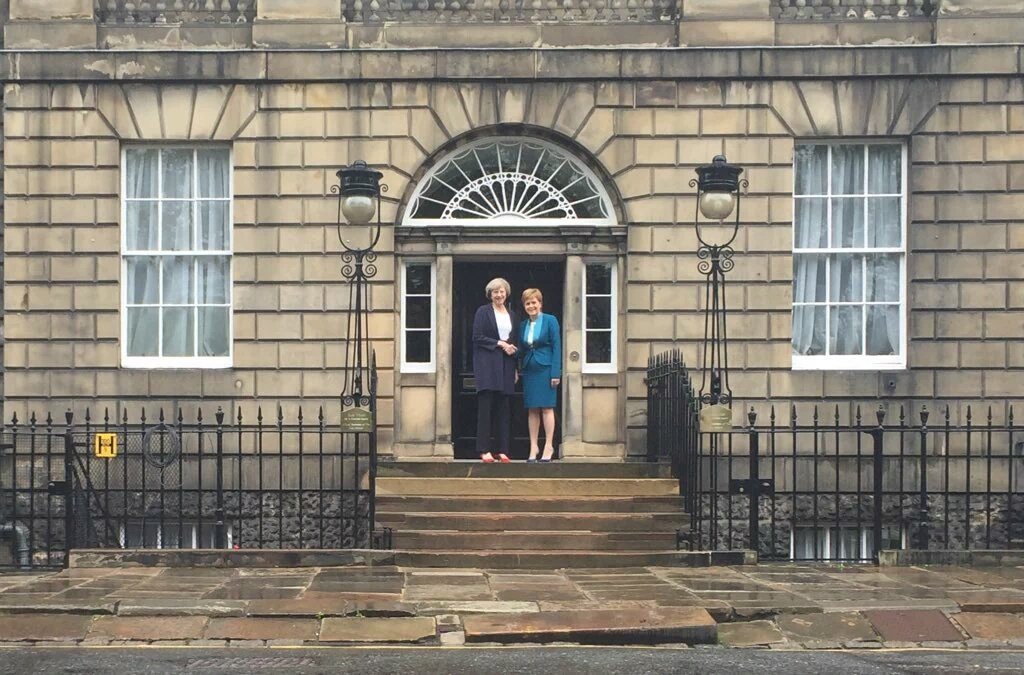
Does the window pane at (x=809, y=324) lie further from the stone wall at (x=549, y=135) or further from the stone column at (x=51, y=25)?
the stone column at (x=51, y=25)

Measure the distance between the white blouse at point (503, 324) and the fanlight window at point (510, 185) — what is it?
1695mm

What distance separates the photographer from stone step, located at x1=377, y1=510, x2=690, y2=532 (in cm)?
1416

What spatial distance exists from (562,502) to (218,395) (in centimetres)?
463

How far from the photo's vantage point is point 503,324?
15.9 metres

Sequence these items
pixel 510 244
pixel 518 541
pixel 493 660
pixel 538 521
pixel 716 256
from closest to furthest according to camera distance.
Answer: pixel 493 660 < pixel 518 541 < pixel 538 521 < pixel 716 256 < pixel 510 244

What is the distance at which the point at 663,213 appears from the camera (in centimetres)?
1698

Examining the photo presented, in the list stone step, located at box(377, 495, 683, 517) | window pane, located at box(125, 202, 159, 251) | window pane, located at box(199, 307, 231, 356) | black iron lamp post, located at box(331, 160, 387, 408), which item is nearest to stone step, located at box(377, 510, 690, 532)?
stone step, located at box(377, 495, 683, 517)

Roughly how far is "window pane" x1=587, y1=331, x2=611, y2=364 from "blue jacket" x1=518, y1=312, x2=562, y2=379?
1281 mm

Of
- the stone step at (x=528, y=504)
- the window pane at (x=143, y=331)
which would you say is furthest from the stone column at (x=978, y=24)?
the window pane at (x=143, y=331)

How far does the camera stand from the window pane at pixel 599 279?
17.2 meters

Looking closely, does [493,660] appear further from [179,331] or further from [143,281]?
[143,281]

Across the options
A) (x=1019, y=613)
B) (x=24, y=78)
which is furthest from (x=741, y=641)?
(x=24, y=78)

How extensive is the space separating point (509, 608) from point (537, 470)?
460 centimetres

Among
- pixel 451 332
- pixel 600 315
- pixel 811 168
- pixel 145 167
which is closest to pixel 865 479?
pixel 600 315
